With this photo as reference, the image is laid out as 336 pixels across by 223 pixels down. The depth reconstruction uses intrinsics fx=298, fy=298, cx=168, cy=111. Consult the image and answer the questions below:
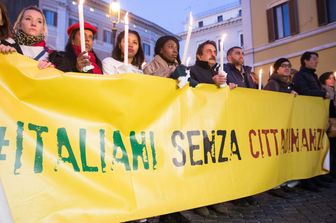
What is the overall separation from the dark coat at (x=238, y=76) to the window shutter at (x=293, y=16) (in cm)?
1012

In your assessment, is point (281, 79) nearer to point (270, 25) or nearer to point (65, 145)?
A: point (65, 145)

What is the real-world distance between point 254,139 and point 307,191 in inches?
65.4

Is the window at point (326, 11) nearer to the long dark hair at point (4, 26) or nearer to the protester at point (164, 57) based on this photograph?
the protester at point (164, 57)

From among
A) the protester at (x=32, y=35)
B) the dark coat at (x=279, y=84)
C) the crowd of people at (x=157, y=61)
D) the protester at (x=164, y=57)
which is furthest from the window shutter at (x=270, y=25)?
the protester at (x=32, y=35)

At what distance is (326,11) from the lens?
1215 centimetres

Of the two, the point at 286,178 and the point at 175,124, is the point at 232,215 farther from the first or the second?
the point at 175,124

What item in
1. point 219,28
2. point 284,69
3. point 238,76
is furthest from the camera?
point 219,28

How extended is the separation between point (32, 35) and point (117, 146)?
127 cm

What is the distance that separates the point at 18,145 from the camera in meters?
1.93

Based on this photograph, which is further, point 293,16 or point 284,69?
point 293,16

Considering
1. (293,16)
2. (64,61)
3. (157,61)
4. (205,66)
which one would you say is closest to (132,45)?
(157,61)

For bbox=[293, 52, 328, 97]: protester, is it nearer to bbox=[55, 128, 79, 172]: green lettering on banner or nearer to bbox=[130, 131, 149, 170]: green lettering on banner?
bbox=[130, 131, 149, 170]: green lettering on banner

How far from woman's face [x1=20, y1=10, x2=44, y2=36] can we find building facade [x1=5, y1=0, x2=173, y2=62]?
20360mm

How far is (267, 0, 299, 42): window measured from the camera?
13453 mm
